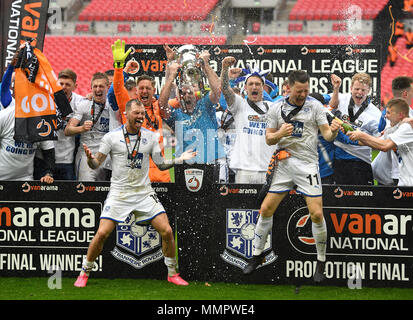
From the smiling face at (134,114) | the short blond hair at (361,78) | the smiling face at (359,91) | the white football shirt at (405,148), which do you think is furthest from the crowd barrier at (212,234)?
the short blond hair at (361,78)

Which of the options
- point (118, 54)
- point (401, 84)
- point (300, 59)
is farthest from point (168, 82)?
point (401, 84)

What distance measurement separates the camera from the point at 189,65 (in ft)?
22.7

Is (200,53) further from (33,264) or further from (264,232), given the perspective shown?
(33,264)

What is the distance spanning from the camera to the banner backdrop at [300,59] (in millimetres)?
7337

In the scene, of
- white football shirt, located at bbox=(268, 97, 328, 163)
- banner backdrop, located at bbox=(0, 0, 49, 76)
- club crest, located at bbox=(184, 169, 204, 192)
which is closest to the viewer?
white football shirt, located at bbox=(268, 97, 328, 163)

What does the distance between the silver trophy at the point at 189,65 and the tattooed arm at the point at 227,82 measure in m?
0.26

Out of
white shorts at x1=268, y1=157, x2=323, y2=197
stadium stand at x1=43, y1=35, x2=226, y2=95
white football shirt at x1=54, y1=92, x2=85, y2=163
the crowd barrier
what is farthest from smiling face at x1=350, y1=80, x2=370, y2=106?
stadium stand at x1=43, y1=35, x2=226, y2=95

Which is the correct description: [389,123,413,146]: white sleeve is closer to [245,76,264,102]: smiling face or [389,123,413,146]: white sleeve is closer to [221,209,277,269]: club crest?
[245,76,264,102]: smiling face

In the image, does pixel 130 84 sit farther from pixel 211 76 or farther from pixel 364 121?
pixel 364 121

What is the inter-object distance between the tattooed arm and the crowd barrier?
87cm

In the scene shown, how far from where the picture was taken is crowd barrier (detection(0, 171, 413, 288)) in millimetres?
6543

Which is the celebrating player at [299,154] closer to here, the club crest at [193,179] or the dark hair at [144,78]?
the club crest at [193,179]

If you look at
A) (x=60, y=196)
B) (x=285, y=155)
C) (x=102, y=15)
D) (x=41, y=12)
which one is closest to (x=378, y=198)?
(x=285, y=155)

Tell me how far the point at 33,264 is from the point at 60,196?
79cm
